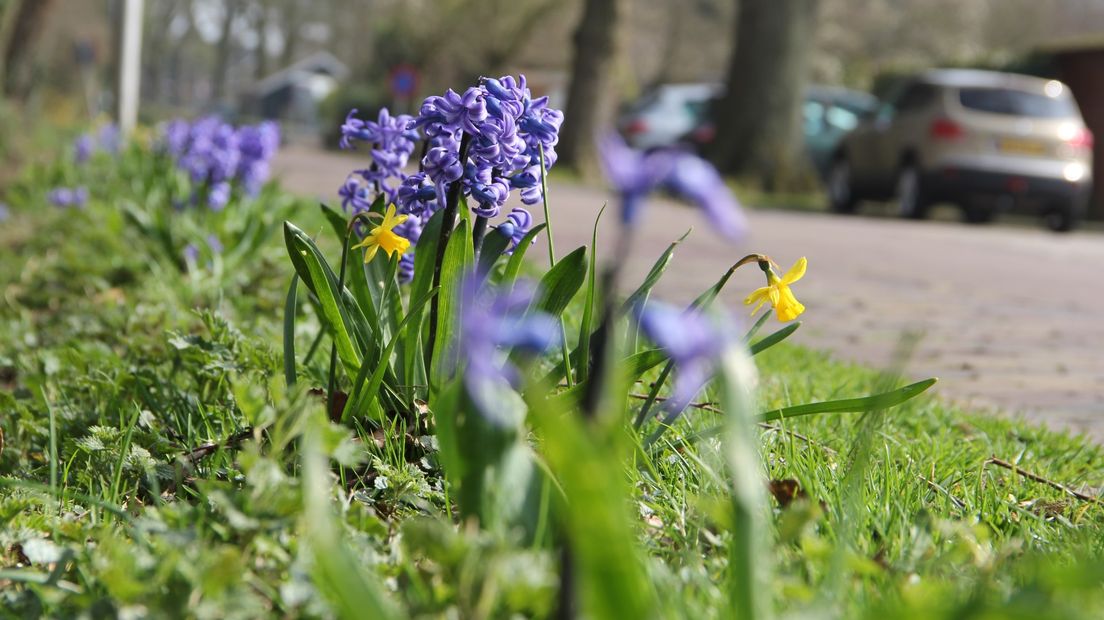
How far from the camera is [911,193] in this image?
13.7 meters

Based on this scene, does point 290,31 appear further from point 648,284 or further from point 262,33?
point 648,284

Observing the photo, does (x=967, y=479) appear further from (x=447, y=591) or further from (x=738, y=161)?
(x=738, y=161)

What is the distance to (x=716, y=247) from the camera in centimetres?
814

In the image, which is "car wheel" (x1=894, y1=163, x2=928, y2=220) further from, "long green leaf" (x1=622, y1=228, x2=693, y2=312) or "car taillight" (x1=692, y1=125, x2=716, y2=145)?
"long green leaf" (x1=622, y1=228, x2=693, y2=312)

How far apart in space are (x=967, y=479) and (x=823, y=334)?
263 cm

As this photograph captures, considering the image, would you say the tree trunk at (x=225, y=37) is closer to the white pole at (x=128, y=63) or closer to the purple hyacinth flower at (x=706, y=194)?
the white pole at (x=128, y=63)

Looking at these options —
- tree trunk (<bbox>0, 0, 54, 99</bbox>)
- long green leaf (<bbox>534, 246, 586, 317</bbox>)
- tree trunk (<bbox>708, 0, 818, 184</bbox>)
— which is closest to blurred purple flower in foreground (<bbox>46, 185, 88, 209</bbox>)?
long green leaf (<bbox>534, 246, 586, 317</bbox>)

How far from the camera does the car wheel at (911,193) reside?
13438 millimetres

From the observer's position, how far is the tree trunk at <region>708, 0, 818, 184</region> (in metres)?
17.7

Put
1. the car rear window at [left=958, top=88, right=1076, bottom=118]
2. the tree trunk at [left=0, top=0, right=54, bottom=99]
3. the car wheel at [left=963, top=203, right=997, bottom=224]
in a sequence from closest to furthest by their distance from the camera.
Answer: the car rear window at [left=958, top=88, right=1076, bottom=118]
the car wheel at [left=963, top=203, right=997, bottom=224]
the tree trunk at [left=0, top=0, right=54, bottom=99]

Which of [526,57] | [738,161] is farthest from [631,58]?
[738,161]

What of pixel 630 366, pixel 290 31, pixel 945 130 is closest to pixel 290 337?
pixel 630 366

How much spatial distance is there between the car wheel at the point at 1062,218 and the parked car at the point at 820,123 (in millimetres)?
5865

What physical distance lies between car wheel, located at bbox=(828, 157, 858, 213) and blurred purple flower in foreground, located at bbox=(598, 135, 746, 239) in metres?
14.6
